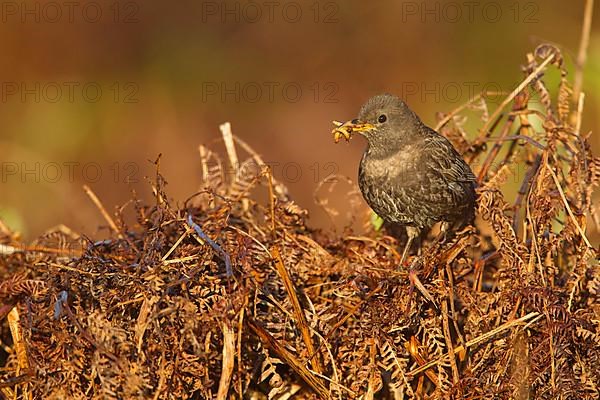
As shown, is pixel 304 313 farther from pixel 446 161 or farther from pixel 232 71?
pixel 232 71

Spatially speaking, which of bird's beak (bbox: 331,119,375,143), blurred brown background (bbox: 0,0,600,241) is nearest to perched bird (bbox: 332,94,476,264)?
bird's beak (bbox: 331,119,375,143)

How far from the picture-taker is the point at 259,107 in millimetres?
9875

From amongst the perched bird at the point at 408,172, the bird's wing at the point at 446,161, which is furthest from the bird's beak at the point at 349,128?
the bird's wing at the point at 446,161

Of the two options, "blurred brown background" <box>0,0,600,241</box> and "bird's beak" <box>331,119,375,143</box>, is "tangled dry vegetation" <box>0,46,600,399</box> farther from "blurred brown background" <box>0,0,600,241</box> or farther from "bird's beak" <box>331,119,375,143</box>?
"blurred brown background" <box>0,0,600,241</box>

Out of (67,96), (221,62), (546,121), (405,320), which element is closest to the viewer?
(405,320)

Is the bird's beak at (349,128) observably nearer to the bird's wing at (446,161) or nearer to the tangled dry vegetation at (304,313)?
the bird's wing at (446,161)

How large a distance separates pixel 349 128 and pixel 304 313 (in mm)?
1285

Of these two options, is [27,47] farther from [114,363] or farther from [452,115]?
[114,363]

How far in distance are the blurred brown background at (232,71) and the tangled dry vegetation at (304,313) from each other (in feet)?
15.9

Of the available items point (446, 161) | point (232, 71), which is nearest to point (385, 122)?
point (446, 161)

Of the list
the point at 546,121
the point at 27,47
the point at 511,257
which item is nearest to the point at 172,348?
the point at 511,257

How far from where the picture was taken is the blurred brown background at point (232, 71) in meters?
8.83

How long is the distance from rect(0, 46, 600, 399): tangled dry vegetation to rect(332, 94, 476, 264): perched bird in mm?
436

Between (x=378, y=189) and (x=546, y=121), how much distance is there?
2.76 feet
